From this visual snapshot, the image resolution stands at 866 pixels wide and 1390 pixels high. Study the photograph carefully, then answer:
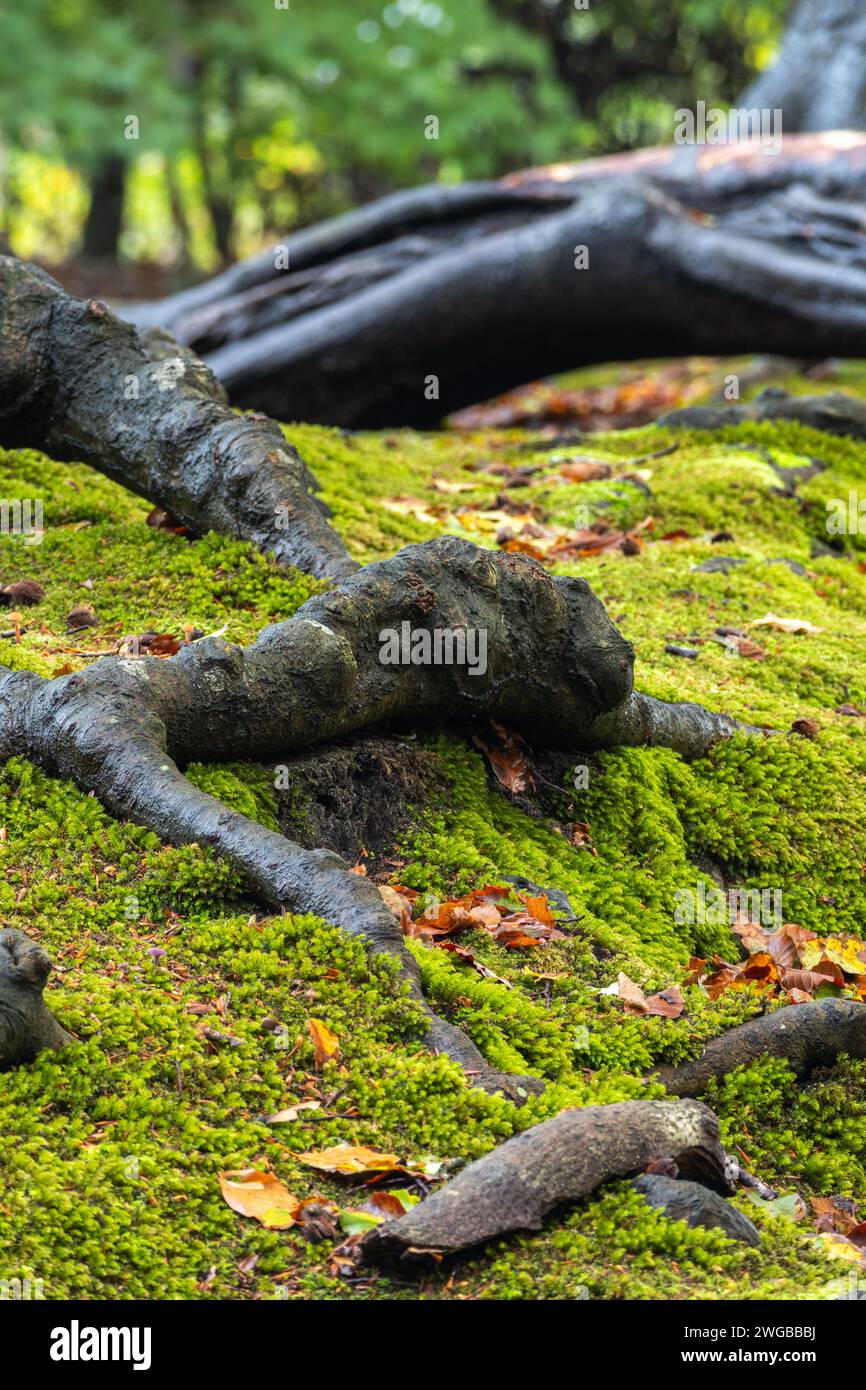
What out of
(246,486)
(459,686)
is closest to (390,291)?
(246,486)

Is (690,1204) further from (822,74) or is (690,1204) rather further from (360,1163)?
(822,74)

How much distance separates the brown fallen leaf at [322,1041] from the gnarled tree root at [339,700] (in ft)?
0.90

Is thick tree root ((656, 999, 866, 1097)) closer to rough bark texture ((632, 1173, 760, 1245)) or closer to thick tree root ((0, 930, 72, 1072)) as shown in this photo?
rough bark texture ((632, 1173, 760, 1245))

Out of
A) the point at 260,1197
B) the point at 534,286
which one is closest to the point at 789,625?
the point at 260,1197

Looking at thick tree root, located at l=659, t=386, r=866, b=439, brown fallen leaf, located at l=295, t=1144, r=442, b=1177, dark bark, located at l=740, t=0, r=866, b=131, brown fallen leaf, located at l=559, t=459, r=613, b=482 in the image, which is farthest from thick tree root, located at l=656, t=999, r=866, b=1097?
dark bark, located at l=740, t=0, r=866, b=131

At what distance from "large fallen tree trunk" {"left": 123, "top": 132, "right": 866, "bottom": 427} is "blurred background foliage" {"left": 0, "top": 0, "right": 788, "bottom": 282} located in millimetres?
6864

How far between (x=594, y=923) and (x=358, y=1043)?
1.18 m

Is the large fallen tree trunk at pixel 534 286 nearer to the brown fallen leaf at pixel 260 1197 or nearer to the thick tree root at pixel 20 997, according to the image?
the thick tree root at pixel 20 997

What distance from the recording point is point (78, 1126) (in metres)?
2.99

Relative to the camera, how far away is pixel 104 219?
24297 millimetres

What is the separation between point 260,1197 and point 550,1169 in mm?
642

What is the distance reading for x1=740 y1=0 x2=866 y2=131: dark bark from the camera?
14898 mm

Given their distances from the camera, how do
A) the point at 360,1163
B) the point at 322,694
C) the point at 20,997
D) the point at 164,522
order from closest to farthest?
1. the point at 20,997
2. the point at 360,1163
3. the point at 322,694
4. the point at 164,522
